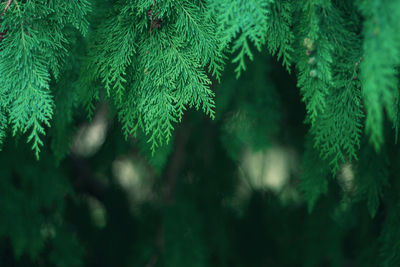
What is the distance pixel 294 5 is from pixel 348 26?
202mm

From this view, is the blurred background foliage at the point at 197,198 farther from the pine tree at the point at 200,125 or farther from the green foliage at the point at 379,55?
the green foliage at the point at 379,55

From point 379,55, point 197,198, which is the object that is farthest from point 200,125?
point 379,55

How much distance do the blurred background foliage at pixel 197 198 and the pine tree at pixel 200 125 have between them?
10 mm

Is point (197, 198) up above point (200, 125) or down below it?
below

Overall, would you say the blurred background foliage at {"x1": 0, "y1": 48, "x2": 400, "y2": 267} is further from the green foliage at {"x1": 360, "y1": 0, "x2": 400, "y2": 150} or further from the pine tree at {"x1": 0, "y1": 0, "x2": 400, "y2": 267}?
the green foliage at {"x1": 360, "y1": 0, "x2": 400, "y2": 150}

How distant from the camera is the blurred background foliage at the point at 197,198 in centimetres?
185

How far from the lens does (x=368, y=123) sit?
0.74m

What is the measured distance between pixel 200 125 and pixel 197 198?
0.48 m

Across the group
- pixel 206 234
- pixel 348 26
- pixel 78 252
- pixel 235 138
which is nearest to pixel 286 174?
pixel 206 234

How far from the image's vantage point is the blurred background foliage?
72.9 inches

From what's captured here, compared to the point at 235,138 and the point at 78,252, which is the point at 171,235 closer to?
the point at 78,252

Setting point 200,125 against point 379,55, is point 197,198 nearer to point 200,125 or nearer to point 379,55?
point 200,125

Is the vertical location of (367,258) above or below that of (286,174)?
below

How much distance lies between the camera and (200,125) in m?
2.51
